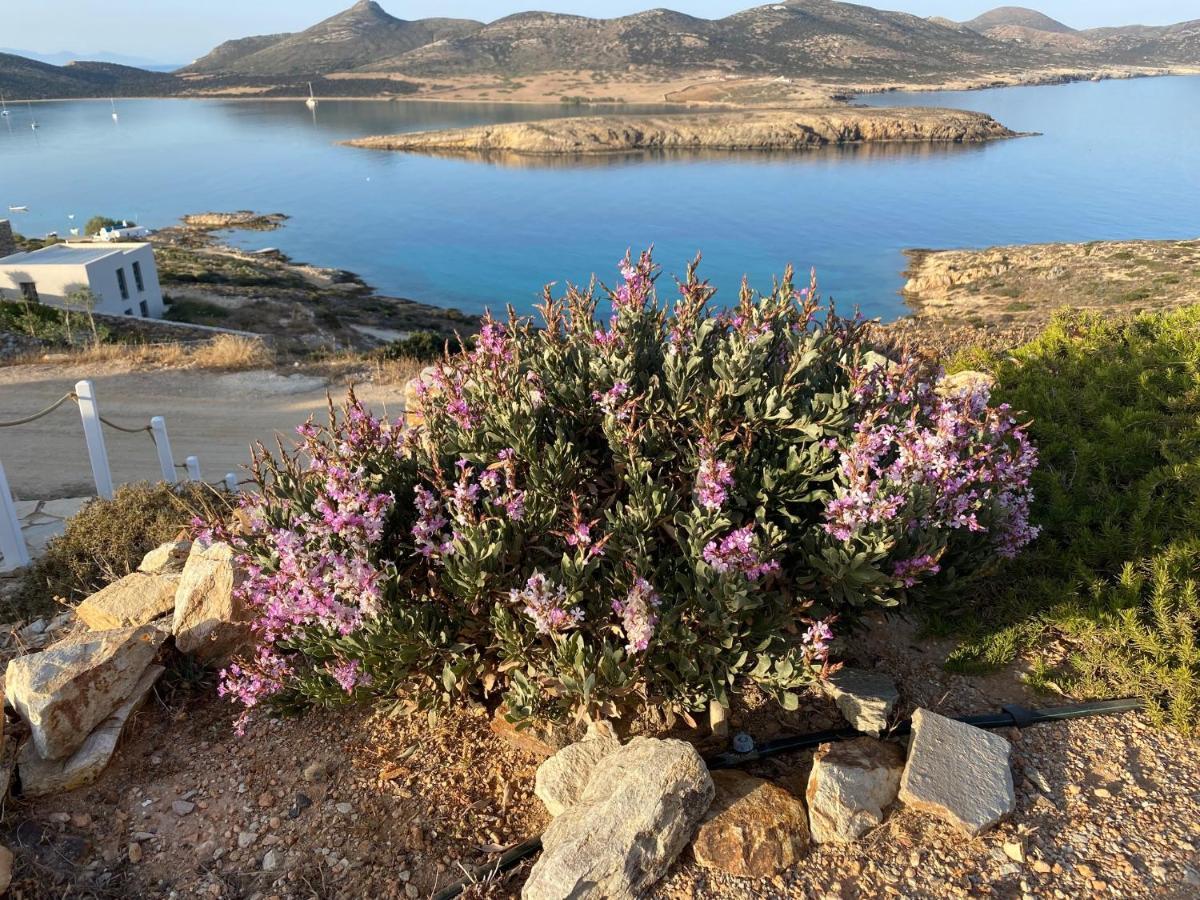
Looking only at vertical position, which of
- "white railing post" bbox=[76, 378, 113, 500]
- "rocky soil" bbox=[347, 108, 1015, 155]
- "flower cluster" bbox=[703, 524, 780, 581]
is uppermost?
"rocky soil" bbox=[347, 108, 1015, 155]

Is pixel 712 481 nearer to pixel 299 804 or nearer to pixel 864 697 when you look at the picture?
pixel 864 697

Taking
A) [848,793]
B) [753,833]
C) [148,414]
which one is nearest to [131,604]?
[753,833]

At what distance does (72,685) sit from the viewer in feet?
12.8

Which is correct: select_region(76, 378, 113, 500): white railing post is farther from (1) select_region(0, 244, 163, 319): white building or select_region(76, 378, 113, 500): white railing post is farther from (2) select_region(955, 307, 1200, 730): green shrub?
(1) select_region(0, 244, 163, 319): white building

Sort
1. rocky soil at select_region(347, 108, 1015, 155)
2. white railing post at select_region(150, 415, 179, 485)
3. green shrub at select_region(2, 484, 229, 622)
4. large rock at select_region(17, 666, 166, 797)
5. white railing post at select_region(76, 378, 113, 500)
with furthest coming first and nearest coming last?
1. rocky soil at select_region(347, 108, 1015, 155)
2. white railing post at select_region(150, 415, 179, 485)
3. white railing post at select_region(76, 378, 113, 500)
4. green shrub at select_region(2, 484, 229, 622)
5. large rock at select_region(17, 666, 166, 797)

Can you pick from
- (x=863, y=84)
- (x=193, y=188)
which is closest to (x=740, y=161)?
(x=193, y=188)

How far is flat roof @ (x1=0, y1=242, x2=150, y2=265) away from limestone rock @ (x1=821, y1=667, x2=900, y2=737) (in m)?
41.4

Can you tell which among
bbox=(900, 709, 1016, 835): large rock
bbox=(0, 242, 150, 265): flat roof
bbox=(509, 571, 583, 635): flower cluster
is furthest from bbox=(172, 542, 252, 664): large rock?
bbox=(0, 242, 150, 265): flat roof

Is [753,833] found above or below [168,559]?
above

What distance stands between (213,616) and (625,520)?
287 cm

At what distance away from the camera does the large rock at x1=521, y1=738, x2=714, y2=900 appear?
116 inches

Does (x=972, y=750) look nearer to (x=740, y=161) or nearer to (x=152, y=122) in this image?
(x=740, y=161)

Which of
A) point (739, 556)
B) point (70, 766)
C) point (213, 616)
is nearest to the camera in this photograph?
point (739, 556)

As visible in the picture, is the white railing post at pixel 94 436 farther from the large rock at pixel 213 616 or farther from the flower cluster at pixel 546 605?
the flower cluster at pixel 546 605
